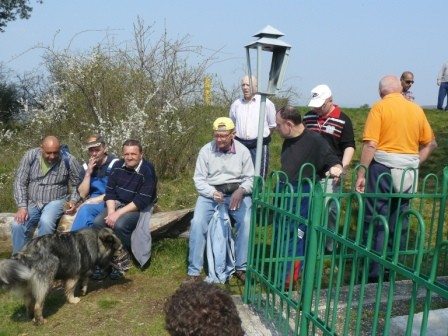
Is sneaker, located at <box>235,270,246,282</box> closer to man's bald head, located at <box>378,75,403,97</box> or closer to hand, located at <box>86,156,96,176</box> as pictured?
hand, located at <box>86,156,96,176</box>

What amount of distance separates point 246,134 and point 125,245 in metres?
2.10

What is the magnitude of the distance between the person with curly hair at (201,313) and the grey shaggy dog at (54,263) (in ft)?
7.04

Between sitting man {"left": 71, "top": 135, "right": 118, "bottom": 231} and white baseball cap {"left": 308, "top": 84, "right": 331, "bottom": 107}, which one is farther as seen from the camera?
sitting man {"left": 71, "top": 135, "right": 118, "bottom": 231}

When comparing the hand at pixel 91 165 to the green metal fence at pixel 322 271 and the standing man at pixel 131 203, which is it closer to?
the standing man at pixel 131 203

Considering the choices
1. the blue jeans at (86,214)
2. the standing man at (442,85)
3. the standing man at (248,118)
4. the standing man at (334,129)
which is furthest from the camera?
the standing man at (442,85)

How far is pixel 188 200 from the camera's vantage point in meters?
7.50

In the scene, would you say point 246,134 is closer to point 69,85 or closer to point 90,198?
point 90,198

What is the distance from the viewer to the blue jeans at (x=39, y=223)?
5.07m

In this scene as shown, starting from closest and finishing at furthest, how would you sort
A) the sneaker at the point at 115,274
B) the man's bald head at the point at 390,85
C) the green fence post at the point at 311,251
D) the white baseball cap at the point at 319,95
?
the green fence post at the point at 311,251, the man's bald head at the point at 390,85, the white baseball cap at the point at 319,95, the sneaker at the point at 115,274

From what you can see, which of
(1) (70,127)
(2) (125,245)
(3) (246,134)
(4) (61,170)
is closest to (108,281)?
(2) (125,245)

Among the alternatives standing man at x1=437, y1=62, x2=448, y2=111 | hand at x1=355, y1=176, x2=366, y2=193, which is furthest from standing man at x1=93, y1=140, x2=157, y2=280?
standing man at x1=437, y1=62, x2=448, y2=111

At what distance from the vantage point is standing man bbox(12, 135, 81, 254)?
5.10 metres

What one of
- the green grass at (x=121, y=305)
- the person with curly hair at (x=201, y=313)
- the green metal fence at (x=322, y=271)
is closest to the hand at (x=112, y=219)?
the green grass at (x=121, y=305)

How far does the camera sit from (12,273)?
358 cm
